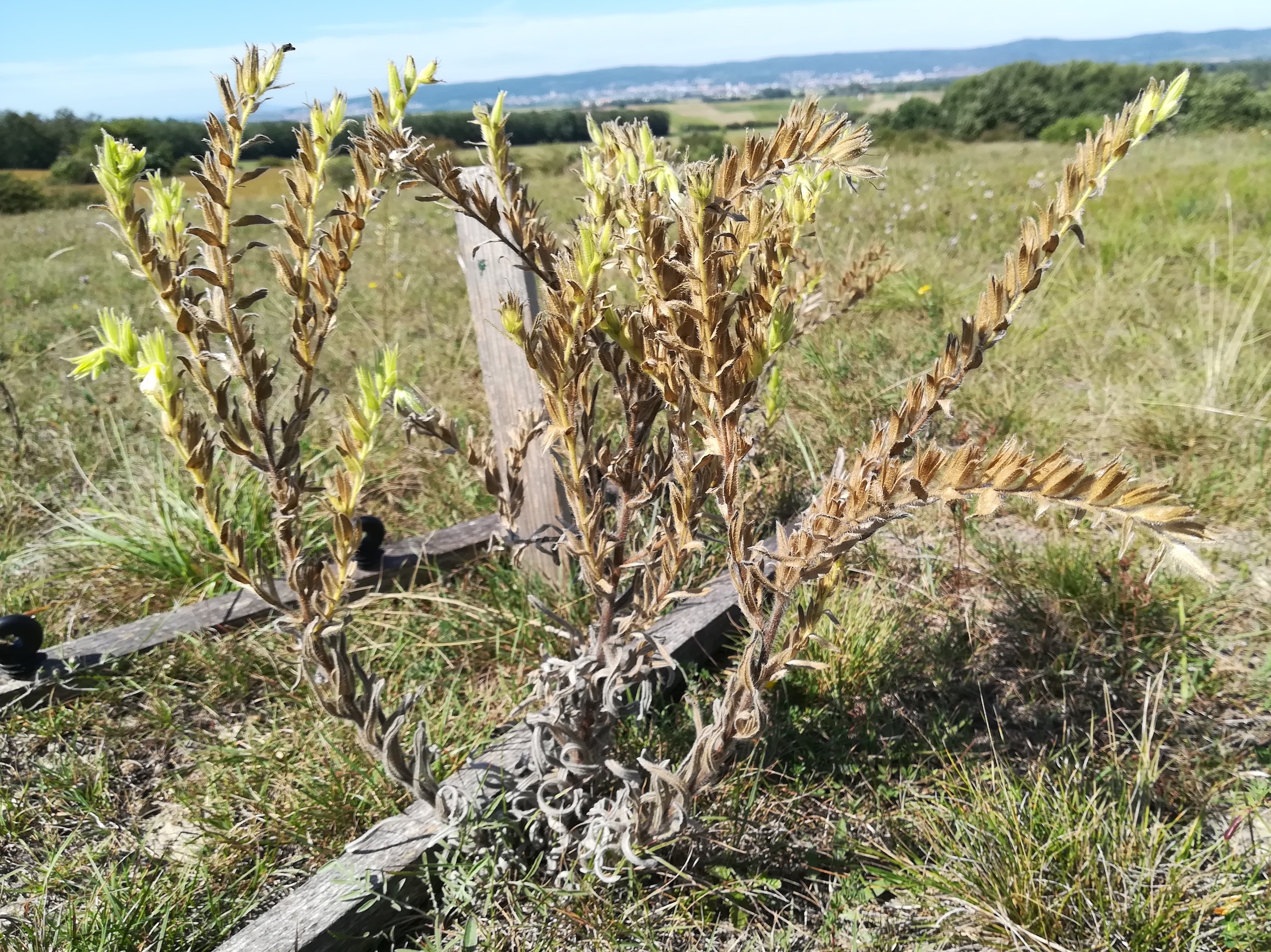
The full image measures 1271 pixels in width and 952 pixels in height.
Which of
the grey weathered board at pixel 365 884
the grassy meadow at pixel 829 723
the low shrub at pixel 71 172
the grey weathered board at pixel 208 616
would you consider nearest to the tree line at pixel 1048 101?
the low shrub at pixel 71 172

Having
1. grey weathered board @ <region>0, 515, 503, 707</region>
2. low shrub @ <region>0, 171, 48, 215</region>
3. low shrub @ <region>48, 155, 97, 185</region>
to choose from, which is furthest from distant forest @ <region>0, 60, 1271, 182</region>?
grey weathered board @ <region>0, 515, 503, 707</region>

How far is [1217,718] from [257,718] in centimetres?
243

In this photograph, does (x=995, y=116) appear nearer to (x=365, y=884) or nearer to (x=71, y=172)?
(x=71, y=172)

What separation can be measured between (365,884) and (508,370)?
139cm

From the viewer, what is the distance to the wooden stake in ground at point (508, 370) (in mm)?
2123

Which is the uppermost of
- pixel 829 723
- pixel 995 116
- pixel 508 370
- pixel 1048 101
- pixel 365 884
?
pixel 1048 101

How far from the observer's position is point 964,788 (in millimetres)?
1675

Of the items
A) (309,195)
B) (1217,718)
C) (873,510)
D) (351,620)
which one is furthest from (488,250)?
(1217,718)

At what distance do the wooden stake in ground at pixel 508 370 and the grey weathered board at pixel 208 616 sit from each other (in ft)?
0.57

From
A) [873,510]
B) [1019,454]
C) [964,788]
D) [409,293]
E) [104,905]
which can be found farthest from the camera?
[409,293]

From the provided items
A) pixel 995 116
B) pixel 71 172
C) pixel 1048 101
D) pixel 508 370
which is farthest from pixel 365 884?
pixel 1048 101

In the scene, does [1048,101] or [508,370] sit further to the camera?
[1048,101]

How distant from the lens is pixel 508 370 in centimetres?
228

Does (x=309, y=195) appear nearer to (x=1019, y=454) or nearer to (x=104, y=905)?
(x=1019, y=454)
